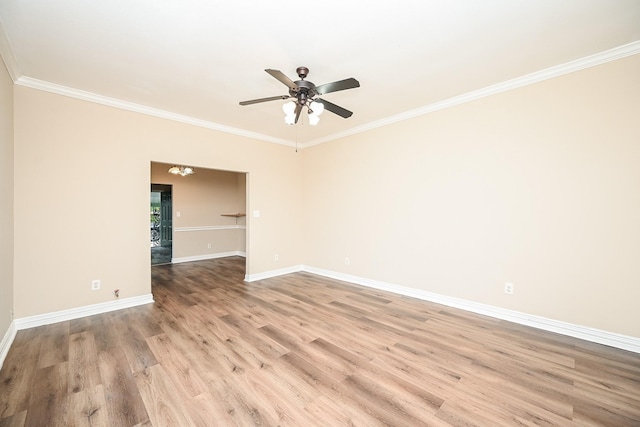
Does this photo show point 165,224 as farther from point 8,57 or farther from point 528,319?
point 528,319

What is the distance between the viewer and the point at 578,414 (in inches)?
64.1

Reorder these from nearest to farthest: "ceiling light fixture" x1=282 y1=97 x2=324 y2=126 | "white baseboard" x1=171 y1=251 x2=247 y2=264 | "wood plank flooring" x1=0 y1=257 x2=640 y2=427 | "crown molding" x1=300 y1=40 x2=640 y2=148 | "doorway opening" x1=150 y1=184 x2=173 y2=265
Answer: "wood plank flooring" x1=0 y1=257 x2=640 y2=427 → "crown molding" x1=300 y1=40 x2=640 y2=148 → "ceiling light fixture" x1=282 y1=97 x2=324 y2=126 → "white baseboard" x1=171 y1=251 x2=247 y2=264 → "doorway opening" x1=150 y1=184 x2=173 y2=265

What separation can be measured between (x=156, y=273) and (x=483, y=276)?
593 centimetres

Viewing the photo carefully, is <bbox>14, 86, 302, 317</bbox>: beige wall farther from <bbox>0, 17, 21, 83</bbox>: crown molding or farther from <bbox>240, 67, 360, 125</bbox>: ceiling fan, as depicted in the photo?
<bbox>240, 67, 360, 125</bbox>: ceiling fan

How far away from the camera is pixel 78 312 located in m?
3.13

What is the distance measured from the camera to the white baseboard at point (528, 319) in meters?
2.41

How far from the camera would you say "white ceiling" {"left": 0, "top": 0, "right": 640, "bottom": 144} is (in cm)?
189

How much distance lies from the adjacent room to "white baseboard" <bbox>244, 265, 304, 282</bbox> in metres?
0.56

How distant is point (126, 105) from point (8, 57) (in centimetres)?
111

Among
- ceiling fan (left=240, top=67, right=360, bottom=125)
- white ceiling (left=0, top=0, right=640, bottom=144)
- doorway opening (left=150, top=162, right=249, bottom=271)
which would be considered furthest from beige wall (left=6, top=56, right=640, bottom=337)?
doorway opening (left=150, top=162, right=249, bottom=271)

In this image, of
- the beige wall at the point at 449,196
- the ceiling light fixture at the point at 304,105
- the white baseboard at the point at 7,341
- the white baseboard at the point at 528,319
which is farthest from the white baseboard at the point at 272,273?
the ceiling light fixture at the point at 304,105

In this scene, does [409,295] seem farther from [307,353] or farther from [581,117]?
[581,117]

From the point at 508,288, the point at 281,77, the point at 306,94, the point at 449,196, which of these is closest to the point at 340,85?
the point at 306,94

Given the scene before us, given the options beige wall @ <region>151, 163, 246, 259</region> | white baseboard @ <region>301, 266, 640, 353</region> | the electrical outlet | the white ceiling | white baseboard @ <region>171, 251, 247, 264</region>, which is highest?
the white ceiling
